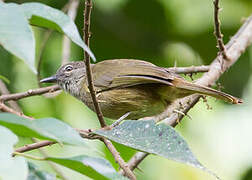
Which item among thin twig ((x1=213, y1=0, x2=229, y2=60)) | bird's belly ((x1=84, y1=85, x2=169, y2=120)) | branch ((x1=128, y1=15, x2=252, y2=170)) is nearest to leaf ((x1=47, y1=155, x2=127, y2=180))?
branch ((x1=128, y1=15, x2=252, y2=170))

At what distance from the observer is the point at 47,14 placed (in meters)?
1.85

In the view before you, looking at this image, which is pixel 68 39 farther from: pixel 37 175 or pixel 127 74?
pixel 37 175

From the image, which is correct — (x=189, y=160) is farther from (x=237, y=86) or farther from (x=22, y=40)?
(x=237, y=86)

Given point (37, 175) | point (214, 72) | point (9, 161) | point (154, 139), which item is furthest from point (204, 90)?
point (9, 161)

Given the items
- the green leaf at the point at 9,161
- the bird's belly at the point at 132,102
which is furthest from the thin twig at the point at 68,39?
the green leaf at the point at 9,161

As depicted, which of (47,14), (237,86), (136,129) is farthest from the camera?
(237,86)

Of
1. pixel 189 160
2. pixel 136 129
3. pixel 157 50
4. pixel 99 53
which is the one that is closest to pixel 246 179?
pixel 157 50

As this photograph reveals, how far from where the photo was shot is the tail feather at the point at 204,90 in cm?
339

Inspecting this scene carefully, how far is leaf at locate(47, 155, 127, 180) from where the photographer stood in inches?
67.1

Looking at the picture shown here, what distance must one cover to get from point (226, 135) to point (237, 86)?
39.7 inches

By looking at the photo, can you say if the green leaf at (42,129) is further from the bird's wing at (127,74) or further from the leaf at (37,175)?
the bird's wing at (127,74)

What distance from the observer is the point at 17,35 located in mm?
1633

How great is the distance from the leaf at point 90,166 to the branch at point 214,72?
1.70 meters

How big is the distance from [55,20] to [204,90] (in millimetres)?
1812
